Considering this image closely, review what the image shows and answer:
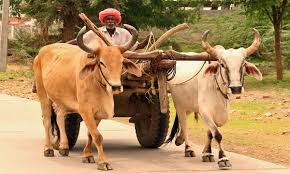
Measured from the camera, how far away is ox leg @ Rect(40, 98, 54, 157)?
406 inches

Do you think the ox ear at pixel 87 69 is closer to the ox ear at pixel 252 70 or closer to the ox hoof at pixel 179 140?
the ox ear at pixel 252 70

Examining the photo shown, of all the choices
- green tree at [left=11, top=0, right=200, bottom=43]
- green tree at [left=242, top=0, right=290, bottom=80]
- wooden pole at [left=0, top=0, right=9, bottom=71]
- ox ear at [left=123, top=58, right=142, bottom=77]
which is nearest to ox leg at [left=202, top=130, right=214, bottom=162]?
ox ear at [left=123, top=58, right=142, bottom=77]

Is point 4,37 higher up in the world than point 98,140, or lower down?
lower down

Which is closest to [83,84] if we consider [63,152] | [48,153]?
→ [63,152]

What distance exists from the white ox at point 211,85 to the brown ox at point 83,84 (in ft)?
3.10

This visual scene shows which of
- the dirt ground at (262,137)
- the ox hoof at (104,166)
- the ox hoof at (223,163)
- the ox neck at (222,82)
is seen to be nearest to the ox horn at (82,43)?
the ox hoof at (104,166)

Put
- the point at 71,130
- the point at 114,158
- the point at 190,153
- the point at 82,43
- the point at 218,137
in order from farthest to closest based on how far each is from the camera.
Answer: the point at 71,130
the point at 190,153
the point at 114,158
the point at 218,137
the point at 82,43

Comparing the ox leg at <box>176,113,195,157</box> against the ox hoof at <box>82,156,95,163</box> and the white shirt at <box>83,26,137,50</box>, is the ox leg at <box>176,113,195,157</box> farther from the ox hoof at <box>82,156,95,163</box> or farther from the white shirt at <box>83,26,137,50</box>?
the ox hoof at <box>82,156,95,163</box>

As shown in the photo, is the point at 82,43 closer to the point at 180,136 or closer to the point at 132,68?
the point at 132,68

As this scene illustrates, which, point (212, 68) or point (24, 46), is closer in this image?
point (212, 68)

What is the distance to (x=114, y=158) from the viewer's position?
33.5 feet

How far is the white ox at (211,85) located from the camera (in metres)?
9.23

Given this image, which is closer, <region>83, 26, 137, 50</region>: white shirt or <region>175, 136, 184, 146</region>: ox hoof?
<region>83, 26, 137, 50</region>: white shirt

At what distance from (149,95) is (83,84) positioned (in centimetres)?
128
